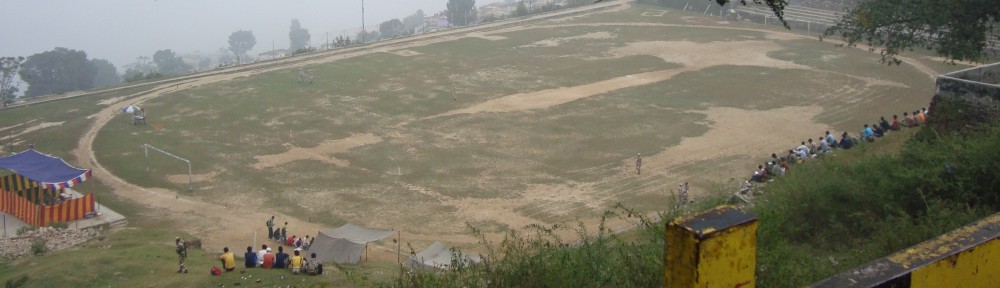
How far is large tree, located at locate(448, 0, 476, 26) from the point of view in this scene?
77062 millimetres

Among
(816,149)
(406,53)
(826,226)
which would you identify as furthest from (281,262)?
(406,53)

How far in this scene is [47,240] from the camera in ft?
59.1

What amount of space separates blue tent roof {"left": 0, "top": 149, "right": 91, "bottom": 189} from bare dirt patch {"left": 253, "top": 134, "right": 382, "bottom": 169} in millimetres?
5786

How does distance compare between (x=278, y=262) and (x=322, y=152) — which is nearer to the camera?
(x=278, y=262)

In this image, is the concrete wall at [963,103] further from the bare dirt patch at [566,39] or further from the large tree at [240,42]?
the large tree at [240,42]

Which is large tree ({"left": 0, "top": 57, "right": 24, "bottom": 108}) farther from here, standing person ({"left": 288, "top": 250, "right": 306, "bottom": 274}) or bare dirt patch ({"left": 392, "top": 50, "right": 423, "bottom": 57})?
standing person ({"left": 288, "top": 250, "right": 306, "bottom": 274})

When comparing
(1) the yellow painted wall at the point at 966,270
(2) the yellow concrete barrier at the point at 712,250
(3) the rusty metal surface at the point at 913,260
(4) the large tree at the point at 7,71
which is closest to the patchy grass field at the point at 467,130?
(2) the yellow concrete barrier at the point at 712,250

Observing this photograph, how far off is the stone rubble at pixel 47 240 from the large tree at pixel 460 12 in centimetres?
5969

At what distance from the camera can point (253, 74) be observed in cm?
4050

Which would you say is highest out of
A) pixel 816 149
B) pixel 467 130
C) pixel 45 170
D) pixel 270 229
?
pixel 816 149

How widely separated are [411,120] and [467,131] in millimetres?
2880

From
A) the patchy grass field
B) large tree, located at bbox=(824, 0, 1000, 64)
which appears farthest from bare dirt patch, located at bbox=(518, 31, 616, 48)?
large tree, located at bbox=(824, 0, 1000, 64)

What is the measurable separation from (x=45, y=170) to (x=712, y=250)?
827 inches

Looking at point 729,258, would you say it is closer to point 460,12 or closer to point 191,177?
point 191,177
